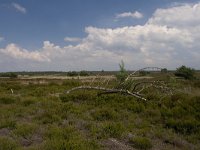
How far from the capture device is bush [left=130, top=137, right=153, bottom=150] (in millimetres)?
7094

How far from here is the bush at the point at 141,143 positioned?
7.09 meters

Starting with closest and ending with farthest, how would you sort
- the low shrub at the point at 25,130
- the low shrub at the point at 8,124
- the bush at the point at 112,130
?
the low shrub at the point at 25,130, the bush at the point at 112,130, the low shrub at the point at 8,124

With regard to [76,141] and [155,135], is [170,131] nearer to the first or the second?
[155,135]

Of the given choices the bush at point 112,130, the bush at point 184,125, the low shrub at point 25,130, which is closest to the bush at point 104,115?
the bush at point 112,130

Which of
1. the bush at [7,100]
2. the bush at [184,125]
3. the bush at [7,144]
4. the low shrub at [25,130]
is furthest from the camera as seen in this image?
the bush at [7,100]

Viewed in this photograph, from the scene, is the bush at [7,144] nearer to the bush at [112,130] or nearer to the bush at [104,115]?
the bush at [112,130]

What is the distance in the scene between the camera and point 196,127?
8.82 meters

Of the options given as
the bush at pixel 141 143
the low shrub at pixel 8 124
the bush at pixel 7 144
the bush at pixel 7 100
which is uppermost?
the bush at pixel 7 100

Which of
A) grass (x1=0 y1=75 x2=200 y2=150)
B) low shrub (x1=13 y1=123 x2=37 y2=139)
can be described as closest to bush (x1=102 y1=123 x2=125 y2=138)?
grass (x1=0 y1=75 x2=200 y2=150)

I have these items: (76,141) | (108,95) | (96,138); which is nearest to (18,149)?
(76,141)

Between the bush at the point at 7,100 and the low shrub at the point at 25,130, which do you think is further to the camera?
the bush at the point at 7,100

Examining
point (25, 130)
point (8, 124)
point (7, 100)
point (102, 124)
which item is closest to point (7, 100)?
point (7, 100)

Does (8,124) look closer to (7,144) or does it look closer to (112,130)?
(7,144)

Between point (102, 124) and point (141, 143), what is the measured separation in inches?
71.5
